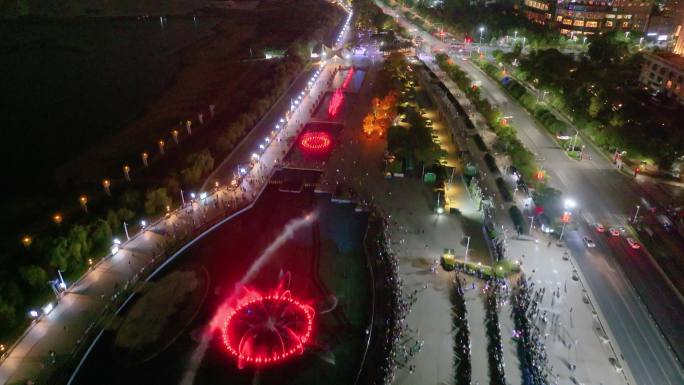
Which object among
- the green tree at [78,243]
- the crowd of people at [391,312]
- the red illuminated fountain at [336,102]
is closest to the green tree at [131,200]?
the green tree at [78,243]

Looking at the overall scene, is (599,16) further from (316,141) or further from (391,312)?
(391,312)

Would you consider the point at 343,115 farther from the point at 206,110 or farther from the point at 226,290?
the point at 226,290

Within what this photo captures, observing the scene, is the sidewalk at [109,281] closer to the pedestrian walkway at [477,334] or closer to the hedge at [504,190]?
the pedestrian walkway at [477,334]

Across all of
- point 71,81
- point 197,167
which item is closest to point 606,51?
point 197,167

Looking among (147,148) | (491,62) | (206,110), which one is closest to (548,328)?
(147,148)

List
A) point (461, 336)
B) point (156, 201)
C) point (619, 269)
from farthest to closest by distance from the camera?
point (156, 201)
point (619, 269)
point (461, 336)
